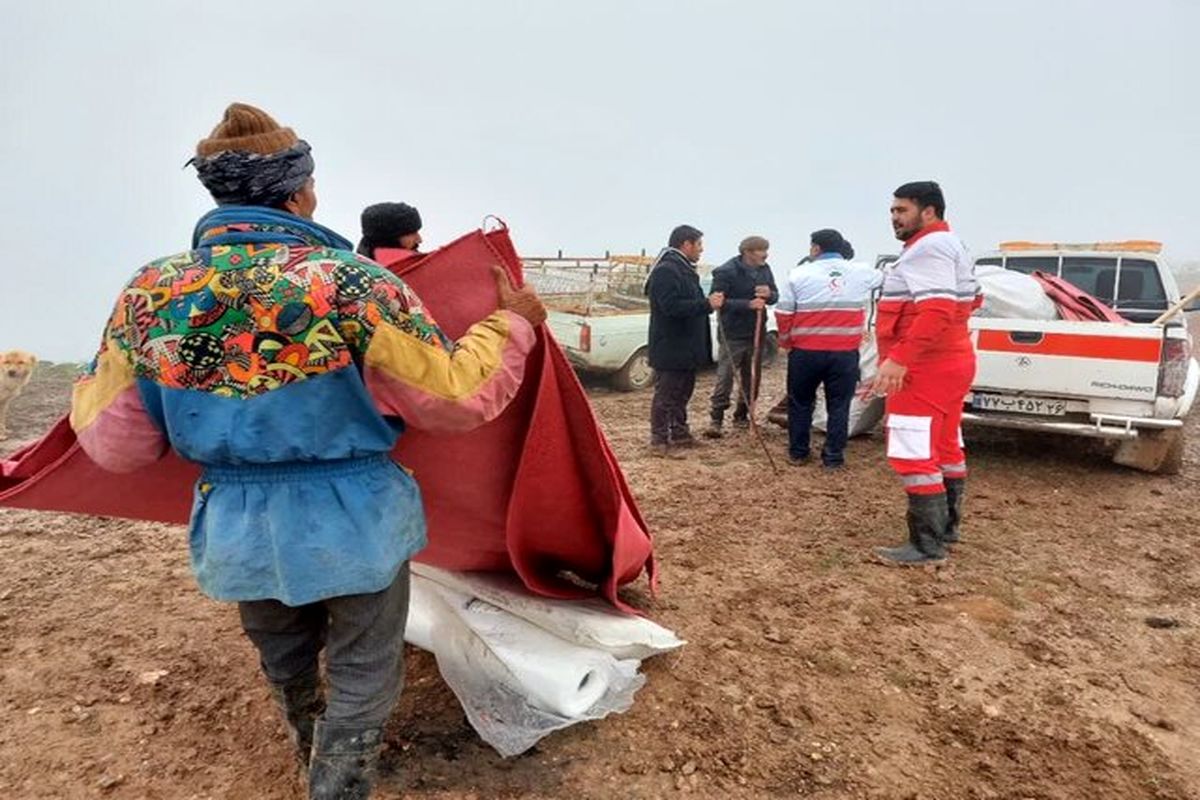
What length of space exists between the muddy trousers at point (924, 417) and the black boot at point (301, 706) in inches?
117

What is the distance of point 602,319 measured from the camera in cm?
948

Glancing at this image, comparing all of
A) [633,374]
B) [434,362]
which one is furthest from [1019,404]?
[434,362]

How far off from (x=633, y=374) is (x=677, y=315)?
3.59 metres

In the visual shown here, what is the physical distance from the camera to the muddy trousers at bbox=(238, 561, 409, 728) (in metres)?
2.01

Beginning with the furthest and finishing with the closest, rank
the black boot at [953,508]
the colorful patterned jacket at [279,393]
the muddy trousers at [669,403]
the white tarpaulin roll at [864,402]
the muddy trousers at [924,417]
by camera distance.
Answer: the white tarpaulin roll at [864,402]
the muddy trousers at [669,403]
the black boot at [953,508]
the muddy trousers at [924,417]
the colorful patterned jacket at [279,393]

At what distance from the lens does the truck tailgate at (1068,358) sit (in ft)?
17.6

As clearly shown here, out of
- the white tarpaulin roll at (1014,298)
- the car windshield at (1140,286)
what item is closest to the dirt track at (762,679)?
the white tarpaulin roll at (1014,298)

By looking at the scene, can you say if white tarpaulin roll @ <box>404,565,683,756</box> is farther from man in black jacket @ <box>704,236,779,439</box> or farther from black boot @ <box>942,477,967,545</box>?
man in black jacket @ <box>704,236,779,439</box>

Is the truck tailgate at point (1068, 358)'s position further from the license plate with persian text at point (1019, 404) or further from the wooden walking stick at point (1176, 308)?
the wooden walking stick at point (1176, 308)

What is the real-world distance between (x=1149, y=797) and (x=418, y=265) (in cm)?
275

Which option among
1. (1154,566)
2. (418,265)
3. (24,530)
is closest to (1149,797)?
(1154,566)

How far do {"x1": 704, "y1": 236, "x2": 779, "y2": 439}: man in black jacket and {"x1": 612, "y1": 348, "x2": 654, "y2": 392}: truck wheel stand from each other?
252 centimetres

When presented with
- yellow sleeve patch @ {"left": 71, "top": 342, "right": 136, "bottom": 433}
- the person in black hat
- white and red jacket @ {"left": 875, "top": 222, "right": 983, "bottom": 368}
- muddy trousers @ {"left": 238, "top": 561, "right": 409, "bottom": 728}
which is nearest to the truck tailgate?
white and red jacket @ {"left": 875, "top": 222, "right": 983, "bottom": 368}

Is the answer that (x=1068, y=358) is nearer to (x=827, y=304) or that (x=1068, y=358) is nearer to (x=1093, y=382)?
(x=1093, y=382)
